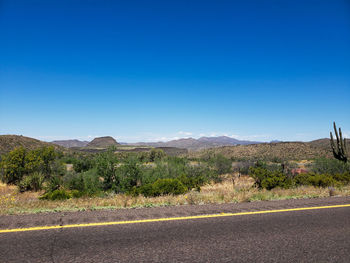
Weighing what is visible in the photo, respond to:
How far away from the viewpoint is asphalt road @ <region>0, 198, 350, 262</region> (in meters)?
3.58

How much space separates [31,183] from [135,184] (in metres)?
9.61

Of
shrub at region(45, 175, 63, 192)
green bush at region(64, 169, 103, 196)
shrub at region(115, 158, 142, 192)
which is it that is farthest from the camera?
shrub at region(45, 175, 63, 192)

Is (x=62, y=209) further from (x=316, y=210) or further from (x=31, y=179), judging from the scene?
(x=31, y=179)

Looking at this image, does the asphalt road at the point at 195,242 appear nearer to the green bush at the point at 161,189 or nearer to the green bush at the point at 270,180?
the green bush at the point at 161,189

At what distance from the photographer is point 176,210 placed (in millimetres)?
6234

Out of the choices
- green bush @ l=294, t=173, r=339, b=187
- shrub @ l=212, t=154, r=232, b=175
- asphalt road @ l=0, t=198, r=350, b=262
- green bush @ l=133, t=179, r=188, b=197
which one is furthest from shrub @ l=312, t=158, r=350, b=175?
asphalt road @ l=0, t=198, r=350, b=262

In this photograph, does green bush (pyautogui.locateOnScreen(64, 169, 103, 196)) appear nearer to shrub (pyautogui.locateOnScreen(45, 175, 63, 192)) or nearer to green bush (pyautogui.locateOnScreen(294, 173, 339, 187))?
shrub (pyautogui.locateOnScreen(45, 175, 63, 192))

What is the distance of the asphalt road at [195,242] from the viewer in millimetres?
3580

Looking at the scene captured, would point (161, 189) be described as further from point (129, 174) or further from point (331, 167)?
point (331, 167)

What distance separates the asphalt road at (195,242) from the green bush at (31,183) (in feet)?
52.8

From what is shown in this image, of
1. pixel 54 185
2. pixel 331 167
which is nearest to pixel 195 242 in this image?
pixel 54 185

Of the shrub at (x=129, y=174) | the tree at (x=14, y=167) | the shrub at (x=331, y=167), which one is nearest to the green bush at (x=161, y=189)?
the shrub at (x=129, y=174)

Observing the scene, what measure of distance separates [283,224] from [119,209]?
4.27 meters

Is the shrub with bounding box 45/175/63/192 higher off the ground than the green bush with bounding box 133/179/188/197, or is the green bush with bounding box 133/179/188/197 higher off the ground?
the green bush with bounding box 133/179/188/197
